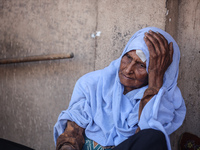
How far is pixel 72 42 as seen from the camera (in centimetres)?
332

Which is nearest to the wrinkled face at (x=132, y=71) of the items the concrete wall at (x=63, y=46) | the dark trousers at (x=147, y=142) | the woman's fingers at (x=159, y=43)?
the woman's fingers at (x=159, y=43)

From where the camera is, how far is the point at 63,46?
337 centimetres

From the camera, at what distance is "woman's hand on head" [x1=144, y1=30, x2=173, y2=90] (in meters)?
2.23

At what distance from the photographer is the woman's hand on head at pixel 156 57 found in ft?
7.32

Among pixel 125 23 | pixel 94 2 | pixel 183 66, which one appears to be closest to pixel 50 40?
pixel 94 2

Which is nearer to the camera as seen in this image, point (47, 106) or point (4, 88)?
point (47, 106)

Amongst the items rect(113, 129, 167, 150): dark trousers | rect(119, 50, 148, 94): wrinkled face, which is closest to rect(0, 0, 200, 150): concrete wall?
rect(119, 50, 148, 94): wrinkled face

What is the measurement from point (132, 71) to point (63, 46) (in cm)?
132

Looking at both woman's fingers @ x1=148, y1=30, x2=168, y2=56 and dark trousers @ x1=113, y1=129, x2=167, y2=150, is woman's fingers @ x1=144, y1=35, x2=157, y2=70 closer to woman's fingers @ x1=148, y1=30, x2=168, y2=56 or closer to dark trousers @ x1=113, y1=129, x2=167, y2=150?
woman's fingers @ x1=148, y1=30, x2=168, y2=56

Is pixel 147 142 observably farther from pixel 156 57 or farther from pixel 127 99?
pixel 156 57

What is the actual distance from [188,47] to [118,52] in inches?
28.1

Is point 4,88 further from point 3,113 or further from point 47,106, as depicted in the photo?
point 47,106

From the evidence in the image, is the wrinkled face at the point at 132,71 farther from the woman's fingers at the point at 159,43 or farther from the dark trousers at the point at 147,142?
the dark trousers at the point at 147,142

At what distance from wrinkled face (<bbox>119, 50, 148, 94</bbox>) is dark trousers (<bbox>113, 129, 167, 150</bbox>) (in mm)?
538
